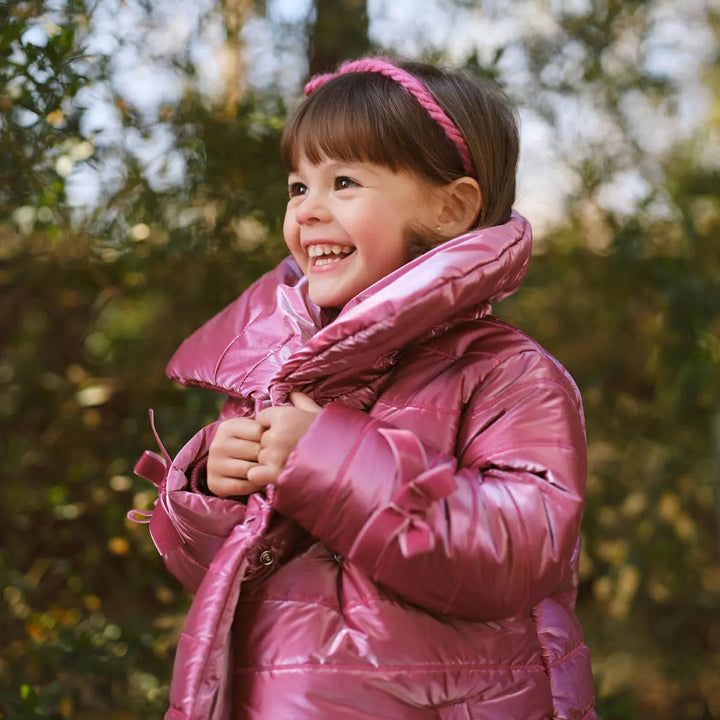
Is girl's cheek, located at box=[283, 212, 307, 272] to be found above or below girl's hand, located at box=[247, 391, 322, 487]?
above

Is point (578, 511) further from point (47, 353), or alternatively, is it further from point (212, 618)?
point (47, 353)

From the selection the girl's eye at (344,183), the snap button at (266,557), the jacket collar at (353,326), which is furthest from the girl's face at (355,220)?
the snap button at (266,557)

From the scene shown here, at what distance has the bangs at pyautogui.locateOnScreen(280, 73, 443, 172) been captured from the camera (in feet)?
5.37

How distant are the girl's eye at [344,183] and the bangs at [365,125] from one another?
3 cm

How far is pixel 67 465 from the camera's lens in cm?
294

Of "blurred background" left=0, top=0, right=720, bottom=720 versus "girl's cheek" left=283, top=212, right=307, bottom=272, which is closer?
"girl's cheek" left=283, top=212, right=307, bottom=272

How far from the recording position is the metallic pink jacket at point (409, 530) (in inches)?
52.1

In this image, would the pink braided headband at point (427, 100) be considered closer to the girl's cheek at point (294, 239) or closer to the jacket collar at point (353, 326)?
the jacket collar at point (353, 326)

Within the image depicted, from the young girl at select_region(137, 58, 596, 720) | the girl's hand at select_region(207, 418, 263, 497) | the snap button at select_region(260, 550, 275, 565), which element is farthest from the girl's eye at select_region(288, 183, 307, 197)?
the snap button at select_region(260, 550, 275, 565)

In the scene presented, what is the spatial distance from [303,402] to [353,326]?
7.1 inches

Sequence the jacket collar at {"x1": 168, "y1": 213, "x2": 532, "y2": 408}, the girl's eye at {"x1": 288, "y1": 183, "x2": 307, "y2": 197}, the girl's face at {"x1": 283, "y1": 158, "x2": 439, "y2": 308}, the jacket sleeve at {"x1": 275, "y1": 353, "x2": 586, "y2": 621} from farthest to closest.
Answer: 1. the girl's eye at {"x1": 288, "y1": 183, "x2": 307, "y2": 197}
2. the girl's face at {"x1": 283, "y1": 158, "x2": 439, "y2": 308}
3. the jacket collar at {"x1": 168, "y1": 213, "x2": 532, "y2": 408}
4. the jacket sleeve at {"x1": 275, "y1": 353, "x2": 586, "y2": 621}

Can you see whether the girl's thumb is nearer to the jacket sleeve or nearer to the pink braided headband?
the jacket sleeve

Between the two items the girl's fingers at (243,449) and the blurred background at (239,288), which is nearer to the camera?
the girl's fingers at (243,449)

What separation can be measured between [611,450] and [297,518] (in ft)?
7.76
